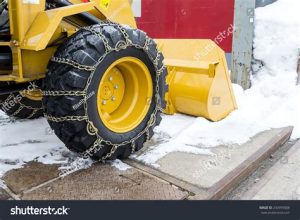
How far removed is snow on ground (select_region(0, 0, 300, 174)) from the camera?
3.07m

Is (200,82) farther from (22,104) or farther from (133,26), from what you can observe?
(22,104)

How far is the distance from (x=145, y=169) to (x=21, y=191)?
908 mm

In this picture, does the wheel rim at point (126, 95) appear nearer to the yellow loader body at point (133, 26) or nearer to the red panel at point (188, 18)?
the yellow loader body at point (133, 26)

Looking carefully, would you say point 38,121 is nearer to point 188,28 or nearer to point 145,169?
point 145,169

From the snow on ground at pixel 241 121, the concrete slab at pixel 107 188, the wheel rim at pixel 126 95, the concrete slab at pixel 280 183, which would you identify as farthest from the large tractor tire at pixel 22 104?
the concrete slab at pixel 280 183

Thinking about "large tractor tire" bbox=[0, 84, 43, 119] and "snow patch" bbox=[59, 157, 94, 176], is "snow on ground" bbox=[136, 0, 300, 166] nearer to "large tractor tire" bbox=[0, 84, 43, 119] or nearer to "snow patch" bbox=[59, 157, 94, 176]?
"snow patch" bbox=[59, 157, 94, 176]

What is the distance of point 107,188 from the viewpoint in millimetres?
2529

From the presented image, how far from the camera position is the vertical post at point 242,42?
4.89 m

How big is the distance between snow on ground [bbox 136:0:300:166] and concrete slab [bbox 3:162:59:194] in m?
0.73

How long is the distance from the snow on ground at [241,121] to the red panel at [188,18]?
3.72 feet

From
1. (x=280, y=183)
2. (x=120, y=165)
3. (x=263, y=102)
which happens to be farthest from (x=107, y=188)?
(x=263, y=102)

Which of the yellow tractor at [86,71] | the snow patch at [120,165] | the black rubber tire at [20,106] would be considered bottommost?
the snow patch at [120,165]

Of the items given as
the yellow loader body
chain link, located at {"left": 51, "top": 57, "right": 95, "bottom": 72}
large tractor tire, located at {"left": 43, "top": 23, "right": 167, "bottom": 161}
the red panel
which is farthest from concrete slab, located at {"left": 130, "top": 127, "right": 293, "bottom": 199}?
the red panel
